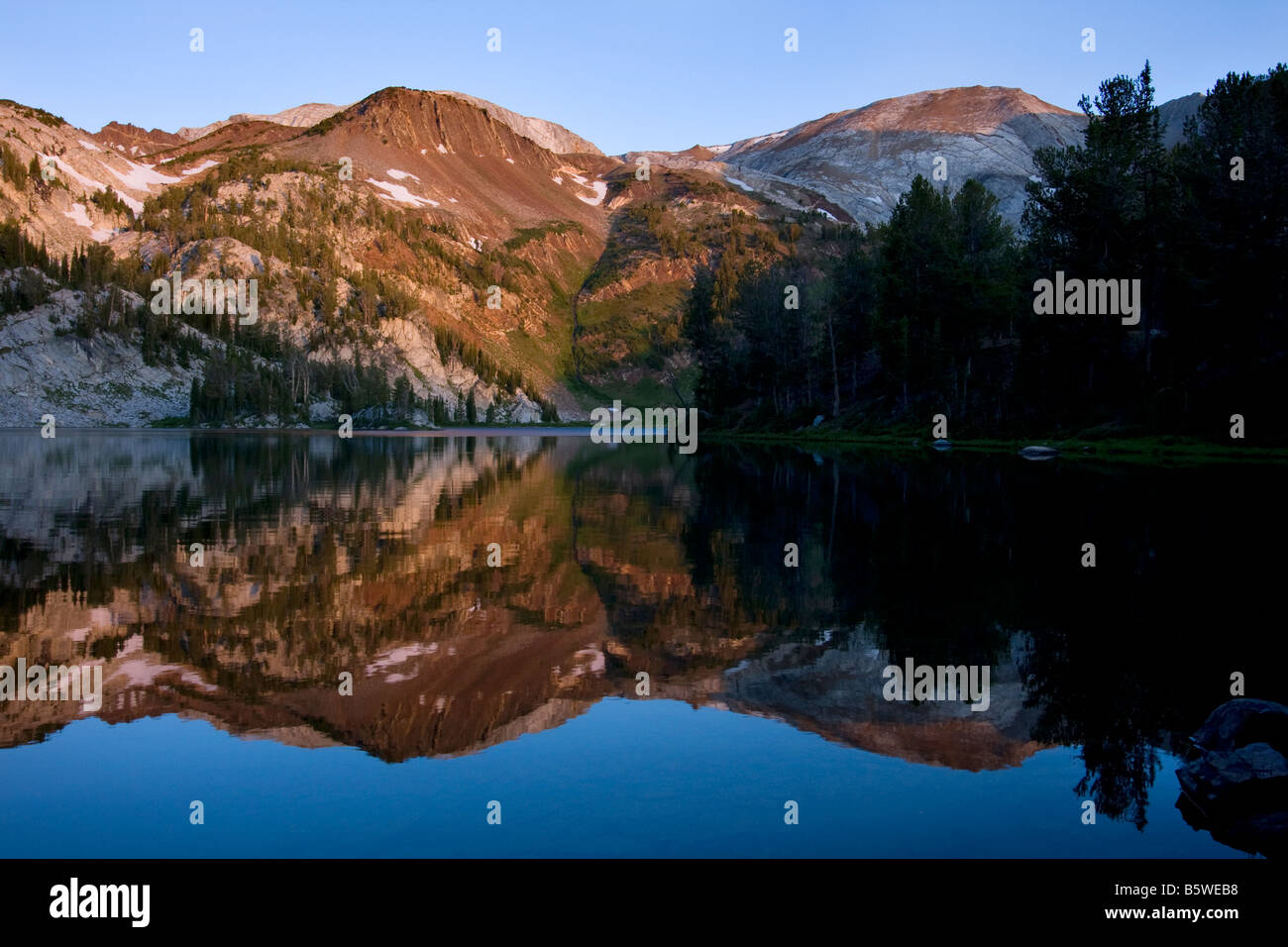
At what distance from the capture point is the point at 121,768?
1024 cm

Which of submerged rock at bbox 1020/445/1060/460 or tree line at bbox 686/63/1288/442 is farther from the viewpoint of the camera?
submerged rock at bbox 1020/445/1060/460

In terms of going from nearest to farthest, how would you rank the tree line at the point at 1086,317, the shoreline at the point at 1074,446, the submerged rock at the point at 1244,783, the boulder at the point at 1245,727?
the submerged rock at the point at 1244,783
the boulder at the point at 1245,727
the shoreline at the point at 1074,446
the tree line at the point at 1086,317

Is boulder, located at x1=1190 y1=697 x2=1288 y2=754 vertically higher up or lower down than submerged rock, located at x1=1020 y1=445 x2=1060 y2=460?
lower down

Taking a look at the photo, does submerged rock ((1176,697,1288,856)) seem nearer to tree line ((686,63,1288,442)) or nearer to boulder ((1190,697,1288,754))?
boulder ((1190,697,1288,754))

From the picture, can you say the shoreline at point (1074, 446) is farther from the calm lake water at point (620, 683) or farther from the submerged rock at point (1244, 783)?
the submerged rock at point (1244, 783)

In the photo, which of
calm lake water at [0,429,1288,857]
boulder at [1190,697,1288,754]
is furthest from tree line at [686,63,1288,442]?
boulder at [1190,697,1288,754]

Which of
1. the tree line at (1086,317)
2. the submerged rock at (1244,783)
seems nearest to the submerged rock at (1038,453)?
the tree line at (1086,317)

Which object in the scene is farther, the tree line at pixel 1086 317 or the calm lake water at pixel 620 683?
the tree line at pixel 1086 317

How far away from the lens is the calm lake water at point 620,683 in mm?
8977

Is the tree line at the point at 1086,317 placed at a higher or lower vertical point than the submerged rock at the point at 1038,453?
higher

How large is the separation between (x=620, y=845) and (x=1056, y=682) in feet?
25.6

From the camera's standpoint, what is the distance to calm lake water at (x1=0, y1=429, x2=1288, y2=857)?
353 inches

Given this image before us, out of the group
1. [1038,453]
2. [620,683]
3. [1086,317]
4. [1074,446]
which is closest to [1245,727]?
[620,683]

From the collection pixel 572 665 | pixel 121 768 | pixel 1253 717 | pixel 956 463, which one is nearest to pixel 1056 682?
pixel 1253 717
